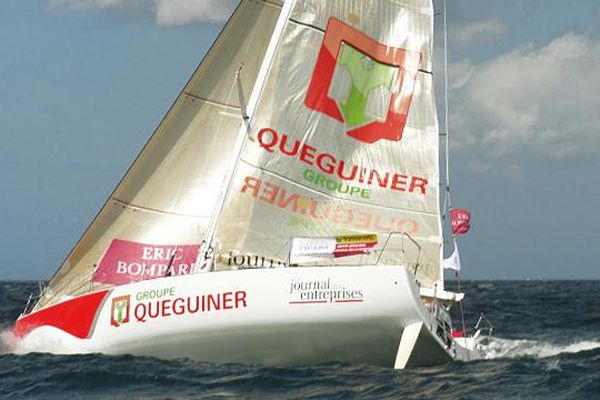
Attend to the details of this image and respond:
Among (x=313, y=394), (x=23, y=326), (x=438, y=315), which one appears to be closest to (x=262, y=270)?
(x=313, y=394)

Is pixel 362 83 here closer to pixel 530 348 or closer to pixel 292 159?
pixel 292 159

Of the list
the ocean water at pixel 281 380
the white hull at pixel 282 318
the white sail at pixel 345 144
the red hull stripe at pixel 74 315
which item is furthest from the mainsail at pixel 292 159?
the ocean water at pixel 281 380

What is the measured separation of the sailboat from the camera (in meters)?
16.5

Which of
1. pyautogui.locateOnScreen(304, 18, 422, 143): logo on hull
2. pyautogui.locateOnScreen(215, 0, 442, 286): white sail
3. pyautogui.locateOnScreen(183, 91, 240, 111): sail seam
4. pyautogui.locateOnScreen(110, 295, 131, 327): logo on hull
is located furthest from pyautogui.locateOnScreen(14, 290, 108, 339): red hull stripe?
pyautogui.locateOnScreen(304, 18, 422, 143): logo on hull

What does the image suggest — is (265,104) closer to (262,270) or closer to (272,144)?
(272,144)

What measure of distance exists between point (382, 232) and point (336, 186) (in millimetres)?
1072

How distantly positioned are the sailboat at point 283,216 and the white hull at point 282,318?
2 centimetres

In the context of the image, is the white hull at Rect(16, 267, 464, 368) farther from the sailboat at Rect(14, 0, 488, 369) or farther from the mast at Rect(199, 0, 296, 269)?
the mast at Rect(199, 0, 296, 269)

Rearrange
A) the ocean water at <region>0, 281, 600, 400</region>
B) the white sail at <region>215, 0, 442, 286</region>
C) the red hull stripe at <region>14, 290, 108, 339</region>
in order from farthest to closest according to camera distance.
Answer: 1. the white sail at <region>215, 0, 442, 286</region>
2. the red hull stripe at <region>14, 290, 108, 339</region>
3. the ocean water at <region>0, 281, 600, 400</region>

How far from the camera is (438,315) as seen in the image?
18469 mm

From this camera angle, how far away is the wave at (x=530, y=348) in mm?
22234

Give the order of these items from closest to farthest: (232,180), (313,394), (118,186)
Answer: (313,394) → (232,180) → (118,186)

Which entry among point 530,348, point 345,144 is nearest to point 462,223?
point 345,144

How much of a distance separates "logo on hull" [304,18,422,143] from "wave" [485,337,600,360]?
4.84 metres
